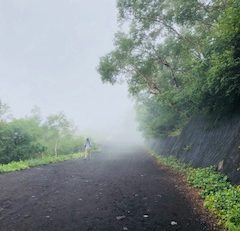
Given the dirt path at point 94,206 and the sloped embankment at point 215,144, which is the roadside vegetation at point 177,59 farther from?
the dirt path at point 94,206

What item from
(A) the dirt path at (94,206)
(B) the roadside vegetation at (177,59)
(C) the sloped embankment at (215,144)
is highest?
(B) the roadside vegetation at (177,59)

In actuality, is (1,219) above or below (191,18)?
below

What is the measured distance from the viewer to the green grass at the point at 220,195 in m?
6.97

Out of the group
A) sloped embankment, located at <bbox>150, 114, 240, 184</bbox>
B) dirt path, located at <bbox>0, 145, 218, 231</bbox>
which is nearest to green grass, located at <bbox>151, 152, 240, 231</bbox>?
sloped embankment, located at <bbox>150, 114, 240, 184</bbox>

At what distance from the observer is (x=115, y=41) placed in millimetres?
28000

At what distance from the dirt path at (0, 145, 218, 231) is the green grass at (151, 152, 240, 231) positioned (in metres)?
0.63

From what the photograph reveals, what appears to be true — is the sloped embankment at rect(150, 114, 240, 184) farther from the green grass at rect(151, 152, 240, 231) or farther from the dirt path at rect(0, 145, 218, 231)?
the dirt path at rect(0, 145, 218, 231)

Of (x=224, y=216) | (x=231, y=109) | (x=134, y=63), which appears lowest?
(x=224, y=216)

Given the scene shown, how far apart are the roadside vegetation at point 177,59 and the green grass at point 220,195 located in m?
3.46

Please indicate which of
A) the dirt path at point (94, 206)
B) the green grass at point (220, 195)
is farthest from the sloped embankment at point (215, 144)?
the dirt path at point (94, 206)

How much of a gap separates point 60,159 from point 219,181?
19.2m

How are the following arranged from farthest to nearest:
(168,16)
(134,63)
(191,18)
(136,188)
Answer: (134,63)
(168,16)
(191,18)
(136,188)

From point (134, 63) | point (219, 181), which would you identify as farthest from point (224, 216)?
point (134, 63)

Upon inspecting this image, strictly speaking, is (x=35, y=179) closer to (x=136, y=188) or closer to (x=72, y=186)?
(x=72, y=186)
